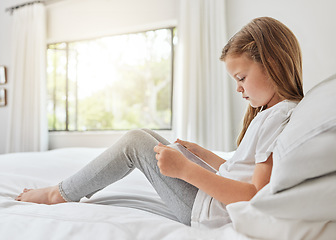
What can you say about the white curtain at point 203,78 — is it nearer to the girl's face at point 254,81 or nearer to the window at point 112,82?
the window at point 112,82

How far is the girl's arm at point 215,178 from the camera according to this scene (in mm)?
725

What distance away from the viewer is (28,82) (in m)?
3.71

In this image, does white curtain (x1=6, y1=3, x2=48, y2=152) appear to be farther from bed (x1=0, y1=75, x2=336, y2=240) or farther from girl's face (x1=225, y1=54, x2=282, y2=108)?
girl's face (x1=225, y1=54, x2=282, y2=108)

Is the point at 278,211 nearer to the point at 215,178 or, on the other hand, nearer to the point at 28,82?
the point at 215,178

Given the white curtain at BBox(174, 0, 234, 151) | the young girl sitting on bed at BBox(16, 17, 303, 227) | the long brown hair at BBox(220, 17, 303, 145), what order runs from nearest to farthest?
the young girl sitting on bed at BBox(16, 17, 303, 227) → the long brown hair at BBox(220, 17, 303, 145) → the white curtain at BBox(174, 0, 234, 151)

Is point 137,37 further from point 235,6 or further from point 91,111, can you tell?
point 235,6

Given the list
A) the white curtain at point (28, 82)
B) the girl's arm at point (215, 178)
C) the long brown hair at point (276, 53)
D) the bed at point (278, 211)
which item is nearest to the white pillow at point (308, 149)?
the bed at point (278, 211)

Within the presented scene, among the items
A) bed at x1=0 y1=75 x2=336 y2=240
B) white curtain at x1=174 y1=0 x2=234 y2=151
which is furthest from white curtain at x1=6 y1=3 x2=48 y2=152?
bed at x1=0 y1=75 x2=336 y2=240

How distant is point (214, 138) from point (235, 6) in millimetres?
1236

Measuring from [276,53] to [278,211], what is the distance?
1.70ft

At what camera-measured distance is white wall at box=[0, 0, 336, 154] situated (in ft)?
6.97

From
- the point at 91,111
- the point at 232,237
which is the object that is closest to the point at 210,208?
the point at 232,237

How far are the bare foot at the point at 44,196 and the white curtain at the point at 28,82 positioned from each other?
2691 mm

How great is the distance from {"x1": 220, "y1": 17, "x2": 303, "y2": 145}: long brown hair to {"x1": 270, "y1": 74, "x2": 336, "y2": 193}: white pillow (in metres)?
0.27
